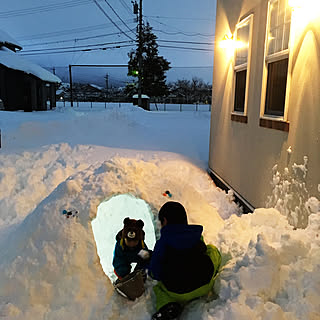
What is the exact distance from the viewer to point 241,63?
237 inches

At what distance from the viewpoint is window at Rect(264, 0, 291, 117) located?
167 inches

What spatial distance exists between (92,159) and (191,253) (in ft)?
22.2

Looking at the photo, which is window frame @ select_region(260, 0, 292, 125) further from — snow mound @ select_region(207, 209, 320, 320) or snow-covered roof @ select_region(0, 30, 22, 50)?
snow-covered roof @ select_region(0, 30, 22, 50)

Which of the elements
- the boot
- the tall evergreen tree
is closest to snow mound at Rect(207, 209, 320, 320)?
the boot

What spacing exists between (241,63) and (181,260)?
14.9ft

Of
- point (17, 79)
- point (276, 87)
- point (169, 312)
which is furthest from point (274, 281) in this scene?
point (17, 79)

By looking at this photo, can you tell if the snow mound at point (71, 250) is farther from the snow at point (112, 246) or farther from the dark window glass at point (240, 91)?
the dark window glass at point (240, 91)

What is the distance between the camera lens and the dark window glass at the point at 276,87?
4367mm

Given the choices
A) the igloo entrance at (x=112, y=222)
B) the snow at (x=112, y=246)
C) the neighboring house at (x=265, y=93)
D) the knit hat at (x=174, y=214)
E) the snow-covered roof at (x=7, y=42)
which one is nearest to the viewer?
the snow at (x=112, y=246)

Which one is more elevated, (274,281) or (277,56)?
(277,56)

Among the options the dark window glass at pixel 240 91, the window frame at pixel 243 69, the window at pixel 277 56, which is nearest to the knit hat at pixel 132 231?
the window at pixel 277 56

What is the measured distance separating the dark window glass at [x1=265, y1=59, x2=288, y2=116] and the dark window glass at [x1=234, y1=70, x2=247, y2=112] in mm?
1190

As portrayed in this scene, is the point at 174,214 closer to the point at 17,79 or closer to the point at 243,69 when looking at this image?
the point at 243,69

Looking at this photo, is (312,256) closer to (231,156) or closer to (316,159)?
(316,159)
